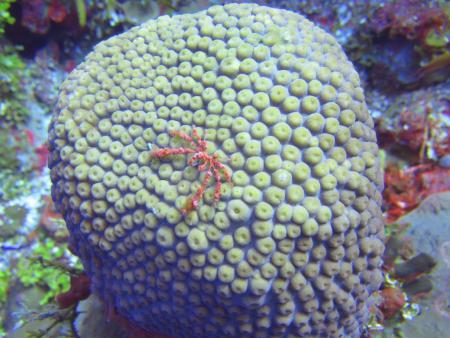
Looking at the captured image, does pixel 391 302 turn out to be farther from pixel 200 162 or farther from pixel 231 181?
pixel 200 162

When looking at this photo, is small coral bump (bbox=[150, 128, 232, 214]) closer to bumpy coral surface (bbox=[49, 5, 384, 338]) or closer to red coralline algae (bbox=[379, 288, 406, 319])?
bumpy coral surface (bbox=[49, 5, 384, 338])

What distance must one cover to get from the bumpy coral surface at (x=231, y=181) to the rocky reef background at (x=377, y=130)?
82cm

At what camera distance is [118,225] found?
2.49 meters

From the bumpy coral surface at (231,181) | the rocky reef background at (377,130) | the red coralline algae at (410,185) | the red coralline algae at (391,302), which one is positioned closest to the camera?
the bumpy coral surface at (231,181)

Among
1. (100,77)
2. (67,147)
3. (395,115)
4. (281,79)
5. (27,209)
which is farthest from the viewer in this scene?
(27,209)

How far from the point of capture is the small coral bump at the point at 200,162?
7.37 feet

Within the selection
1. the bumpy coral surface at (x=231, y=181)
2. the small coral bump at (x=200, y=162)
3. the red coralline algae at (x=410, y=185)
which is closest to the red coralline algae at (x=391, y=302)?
the bumpy coral surface at (x=231, y=181)

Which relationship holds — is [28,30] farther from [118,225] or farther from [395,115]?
[395,115]

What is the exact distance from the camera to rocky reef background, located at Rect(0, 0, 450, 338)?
328 centimetres

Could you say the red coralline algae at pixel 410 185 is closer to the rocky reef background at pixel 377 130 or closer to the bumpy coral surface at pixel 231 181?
the rocky reef background at pixel 377 130

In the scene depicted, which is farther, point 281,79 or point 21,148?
point 21,148

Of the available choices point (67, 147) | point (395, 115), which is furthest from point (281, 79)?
point (395, 115)

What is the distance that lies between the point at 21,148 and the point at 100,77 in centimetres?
298

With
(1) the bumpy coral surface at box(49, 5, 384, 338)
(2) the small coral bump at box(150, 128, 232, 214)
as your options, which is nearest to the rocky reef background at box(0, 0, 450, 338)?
(1) the bumpy coral surface at box(49, 5, 384, 338)
